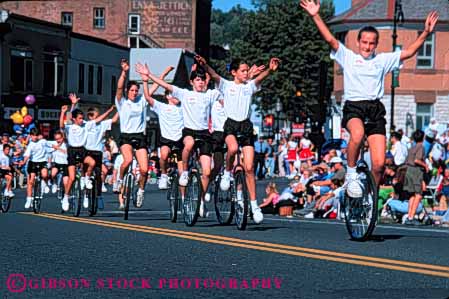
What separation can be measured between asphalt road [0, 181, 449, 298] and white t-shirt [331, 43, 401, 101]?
4.77ft

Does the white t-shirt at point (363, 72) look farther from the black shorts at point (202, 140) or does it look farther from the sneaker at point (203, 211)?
the sneaker at point (203, 211)

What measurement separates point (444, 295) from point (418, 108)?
168 feet

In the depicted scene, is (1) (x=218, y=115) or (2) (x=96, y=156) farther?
(2) (x=96, y=156)

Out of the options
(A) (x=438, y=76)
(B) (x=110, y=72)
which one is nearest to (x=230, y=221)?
(A) (x=438, y=76)

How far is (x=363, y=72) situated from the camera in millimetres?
10242

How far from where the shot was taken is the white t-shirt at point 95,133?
59.0 feet

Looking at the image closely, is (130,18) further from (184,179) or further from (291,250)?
(291,250)

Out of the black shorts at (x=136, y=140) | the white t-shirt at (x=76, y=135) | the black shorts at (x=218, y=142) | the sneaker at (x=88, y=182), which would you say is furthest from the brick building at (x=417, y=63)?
the black shorts at (x=218, y=142)

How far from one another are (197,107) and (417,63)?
44.6 m

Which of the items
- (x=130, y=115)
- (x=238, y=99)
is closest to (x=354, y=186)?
(x=238, y=99)

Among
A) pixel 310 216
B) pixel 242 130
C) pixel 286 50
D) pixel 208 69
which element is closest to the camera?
pixel 242 130

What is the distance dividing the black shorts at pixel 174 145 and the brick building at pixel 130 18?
74379 mm

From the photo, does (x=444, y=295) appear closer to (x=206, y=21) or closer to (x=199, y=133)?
(x=199, y=133)

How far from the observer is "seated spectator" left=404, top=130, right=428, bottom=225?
18.5 metres
